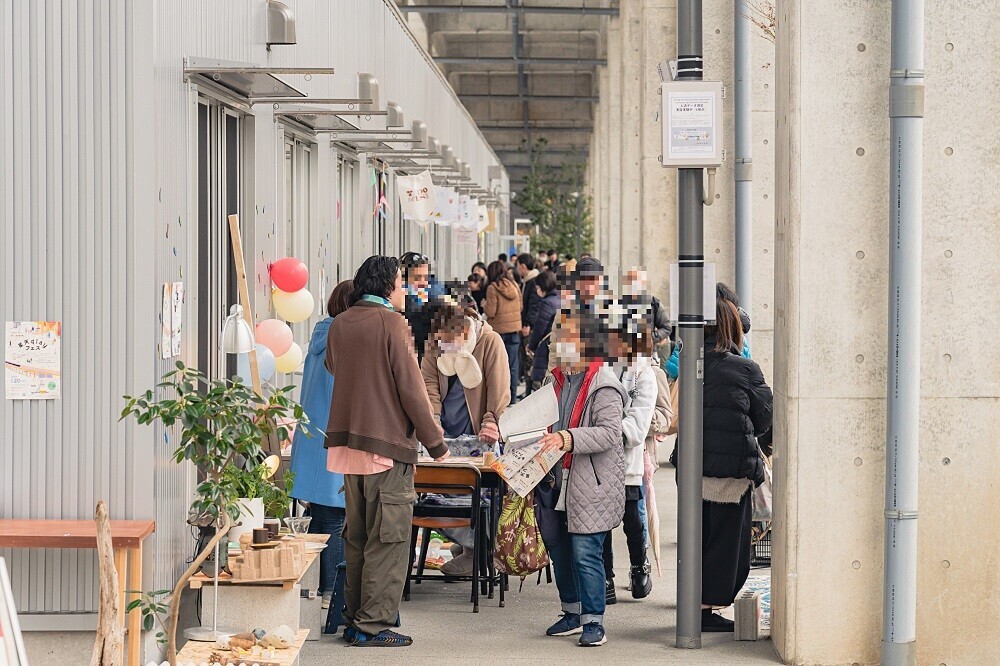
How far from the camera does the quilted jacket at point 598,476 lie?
21.4 ft

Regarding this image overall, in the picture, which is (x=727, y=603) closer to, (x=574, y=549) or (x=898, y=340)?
(x=574, y=549)

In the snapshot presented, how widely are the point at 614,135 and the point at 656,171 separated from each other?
54.5ft

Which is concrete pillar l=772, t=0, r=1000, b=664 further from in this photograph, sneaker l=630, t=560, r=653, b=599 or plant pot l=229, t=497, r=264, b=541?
plant pot l=229, t=497, r=264, b=541

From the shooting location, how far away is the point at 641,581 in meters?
7.71

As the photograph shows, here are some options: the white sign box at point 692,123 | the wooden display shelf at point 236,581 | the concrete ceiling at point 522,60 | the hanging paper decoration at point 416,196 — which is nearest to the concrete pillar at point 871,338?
the white sign box at point 692,123

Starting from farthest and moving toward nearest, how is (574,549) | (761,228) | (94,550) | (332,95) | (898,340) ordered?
(761,228) → (332,95) → (574,549) → (898,340) → (94,550)

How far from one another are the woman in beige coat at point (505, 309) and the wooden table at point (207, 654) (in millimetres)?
11956

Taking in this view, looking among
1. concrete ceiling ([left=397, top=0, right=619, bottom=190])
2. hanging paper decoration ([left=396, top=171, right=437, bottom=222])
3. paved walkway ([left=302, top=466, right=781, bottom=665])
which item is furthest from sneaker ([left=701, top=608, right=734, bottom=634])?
concrete ceiling ([left=397, top=0, right=619, bottom=190])

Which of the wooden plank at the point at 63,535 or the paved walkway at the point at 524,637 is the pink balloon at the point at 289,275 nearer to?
the paved walkway at the point at 524,637

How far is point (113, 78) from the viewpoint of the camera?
219 inches

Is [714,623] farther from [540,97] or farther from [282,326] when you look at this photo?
[540,97]

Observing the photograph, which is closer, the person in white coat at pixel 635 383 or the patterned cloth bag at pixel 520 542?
the person in white coat at pixel 635 383

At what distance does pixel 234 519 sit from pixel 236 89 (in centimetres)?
306

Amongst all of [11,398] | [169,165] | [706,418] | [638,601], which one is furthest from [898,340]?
[11,398]
